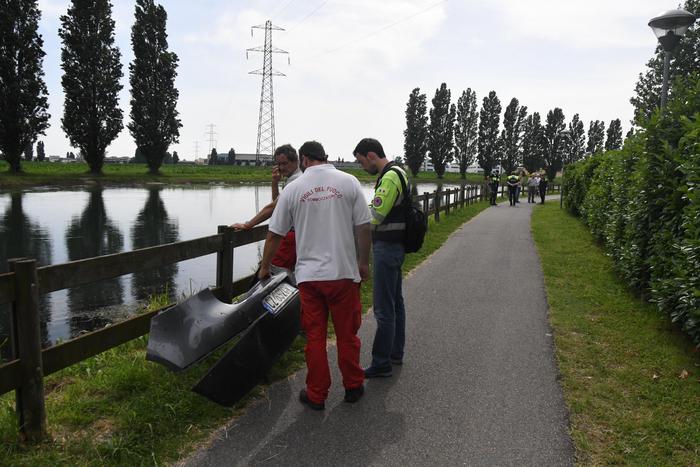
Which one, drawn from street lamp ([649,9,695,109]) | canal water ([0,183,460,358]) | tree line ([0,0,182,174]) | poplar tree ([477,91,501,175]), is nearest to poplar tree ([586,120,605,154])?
poplar tree ([477,91,501,175])

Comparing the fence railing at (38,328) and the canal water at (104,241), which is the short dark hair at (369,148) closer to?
the fence railing at (38,328)

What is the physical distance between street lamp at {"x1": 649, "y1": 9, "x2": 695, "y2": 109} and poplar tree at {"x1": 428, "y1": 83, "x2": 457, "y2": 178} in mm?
72579

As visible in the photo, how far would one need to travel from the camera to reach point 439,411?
3928 mm

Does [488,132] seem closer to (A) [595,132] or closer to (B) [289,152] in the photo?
(A) [595,132]

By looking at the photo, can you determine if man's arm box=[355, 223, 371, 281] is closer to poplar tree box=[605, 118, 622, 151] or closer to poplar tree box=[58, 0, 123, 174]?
poplar tree box=[58, 0, 123, 174]

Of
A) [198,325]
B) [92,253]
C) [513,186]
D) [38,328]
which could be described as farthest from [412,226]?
[513,186]

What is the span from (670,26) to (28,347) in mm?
9358

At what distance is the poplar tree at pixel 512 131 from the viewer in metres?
84.6

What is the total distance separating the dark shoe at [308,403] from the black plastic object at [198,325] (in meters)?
0.68

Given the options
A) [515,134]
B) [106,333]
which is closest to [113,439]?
[106,333]

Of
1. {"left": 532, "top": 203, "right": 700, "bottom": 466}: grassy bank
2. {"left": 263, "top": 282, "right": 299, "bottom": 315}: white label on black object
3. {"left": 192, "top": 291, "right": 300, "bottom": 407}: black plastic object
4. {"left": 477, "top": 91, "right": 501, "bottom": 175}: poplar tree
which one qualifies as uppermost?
{"left": 477, "top": 91, "right": 501, "bottom": 175}: poplar tree

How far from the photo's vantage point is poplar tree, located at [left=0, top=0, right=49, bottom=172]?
40.9 metres

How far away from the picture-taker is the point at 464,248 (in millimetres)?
12039

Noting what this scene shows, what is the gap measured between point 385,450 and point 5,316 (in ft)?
24.7
